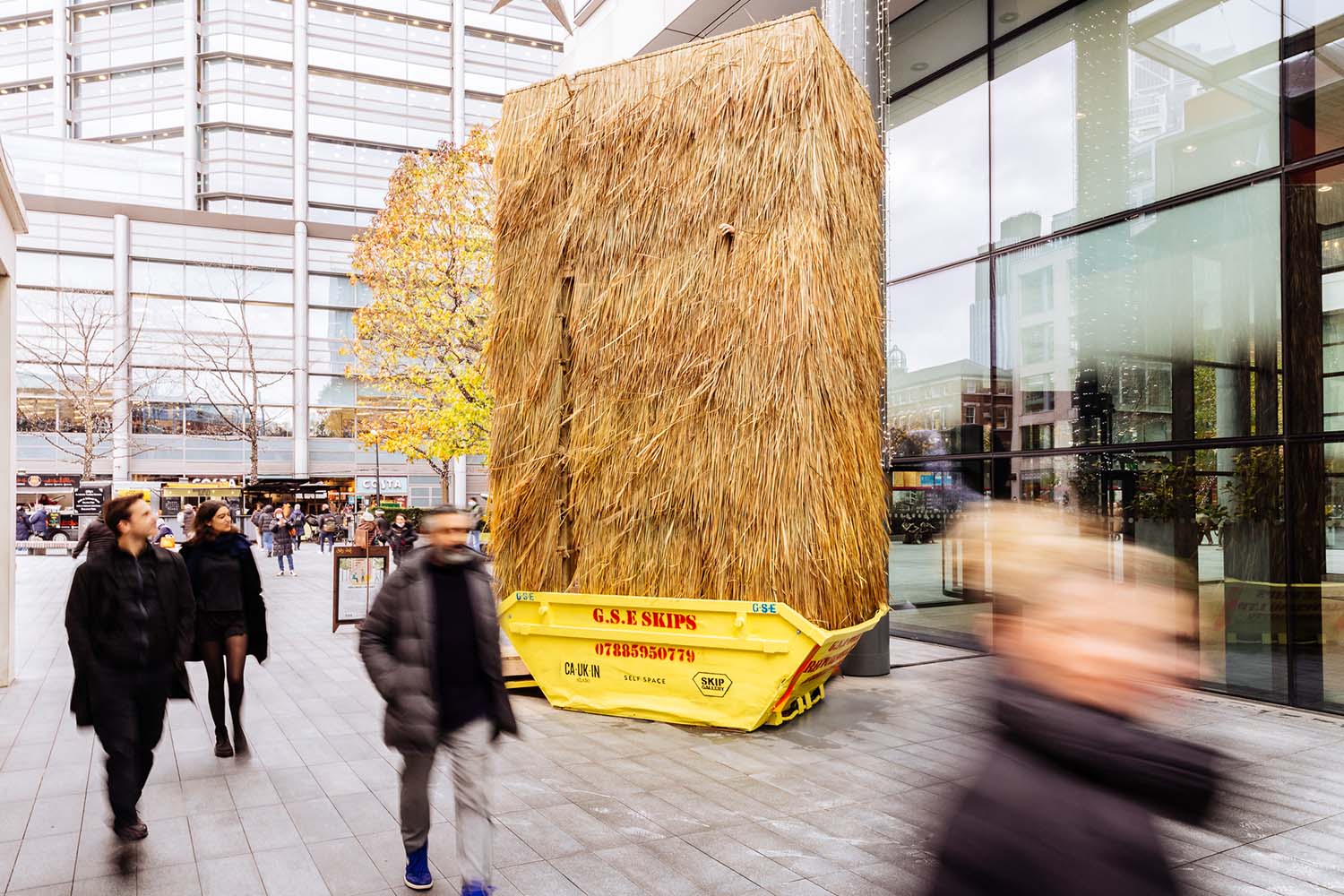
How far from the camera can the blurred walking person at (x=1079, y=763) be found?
1.70m

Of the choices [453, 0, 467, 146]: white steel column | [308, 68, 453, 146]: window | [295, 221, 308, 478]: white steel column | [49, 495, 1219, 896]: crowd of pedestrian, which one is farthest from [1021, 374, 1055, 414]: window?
[308, 68, 453, 146]: window

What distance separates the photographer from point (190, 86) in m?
43.9

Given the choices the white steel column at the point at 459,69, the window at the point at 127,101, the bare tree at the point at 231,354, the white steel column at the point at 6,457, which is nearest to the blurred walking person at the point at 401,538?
the white steel column at the point at 6,457

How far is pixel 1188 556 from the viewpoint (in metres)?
8.56

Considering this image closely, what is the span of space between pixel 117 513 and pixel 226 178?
4581cm

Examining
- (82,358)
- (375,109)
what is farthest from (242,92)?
(82,358)

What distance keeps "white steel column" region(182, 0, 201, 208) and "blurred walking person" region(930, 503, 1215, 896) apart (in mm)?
49560

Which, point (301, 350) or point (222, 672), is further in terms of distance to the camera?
point (301, 350)

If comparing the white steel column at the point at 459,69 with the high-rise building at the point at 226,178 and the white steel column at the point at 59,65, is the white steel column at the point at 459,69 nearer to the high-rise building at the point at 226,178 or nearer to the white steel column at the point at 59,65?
the high-rise building at the point at 226,178

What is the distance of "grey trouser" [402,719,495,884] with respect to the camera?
3.73 meters

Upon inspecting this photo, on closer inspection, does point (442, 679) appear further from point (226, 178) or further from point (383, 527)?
point (226, 178)

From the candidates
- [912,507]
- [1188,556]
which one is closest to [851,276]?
[1188,556]

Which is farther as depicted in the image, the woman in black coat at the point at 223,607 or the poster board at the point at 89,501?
the poster board at the point at 89,501

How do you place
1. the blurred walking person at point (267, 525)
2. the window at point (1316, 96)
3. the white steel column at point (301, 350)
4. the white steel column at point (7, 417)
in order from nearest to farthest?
the window at point (1316, 96) → the white steel column at point (7, 417) → the blurred walking person at point (267, 525) → the white steel column at point (301, 350)
